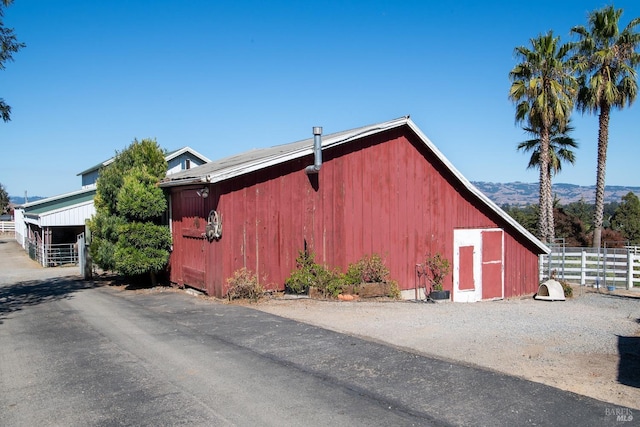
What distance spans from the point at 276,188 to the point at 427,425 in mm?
8914

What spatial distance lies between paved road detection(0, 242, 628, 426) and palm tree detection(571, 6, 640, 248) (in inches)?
961

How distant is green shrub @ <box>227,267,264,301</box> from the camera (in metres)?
12.4

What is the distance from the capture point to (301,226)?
543 inches

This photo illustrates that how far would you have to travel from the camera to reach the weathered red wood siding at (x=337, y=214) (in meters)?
12.8

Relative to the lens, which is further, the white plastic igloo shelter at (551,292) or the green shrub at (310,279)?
the white plastic igloo shelter at (551,292)

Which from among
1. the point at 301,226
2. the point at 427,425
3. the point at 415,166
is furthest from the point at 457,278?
the point at 427,425

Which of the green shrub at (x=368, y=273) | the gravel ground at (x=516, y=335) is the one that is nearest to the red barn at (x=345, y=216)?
the green shrub at (x=368, y=273)

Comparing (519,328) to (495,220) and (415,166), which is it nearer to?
(415,166)

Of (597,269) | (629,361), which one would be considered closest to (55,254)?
(597,269)

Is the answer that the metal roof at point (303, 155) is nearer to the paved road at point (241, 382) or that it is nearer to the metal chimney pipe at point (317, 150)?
the metal chimney pipe at point (317, 150)

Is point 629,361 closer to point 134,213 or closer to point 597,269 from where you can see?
point 134,213

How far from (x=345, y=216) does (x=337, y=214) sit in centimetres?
29

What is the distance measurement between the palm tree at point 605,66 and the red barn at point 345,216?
12621mm

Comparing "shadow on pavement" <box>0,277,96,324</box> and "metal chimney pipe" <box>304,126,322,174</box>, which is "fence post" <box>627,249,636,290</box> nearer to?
"metal chimney pipe" <box>304,126,322,174</box>
